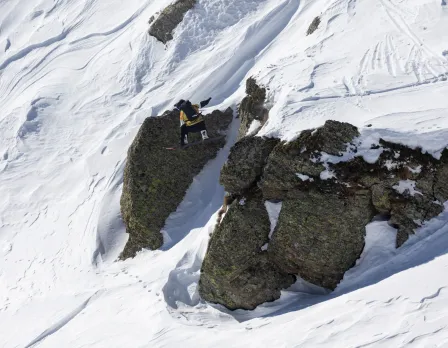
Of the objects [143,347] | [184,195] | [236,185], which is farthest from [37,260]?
[236,185]

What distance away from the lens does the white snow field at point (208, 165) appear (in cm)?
1060

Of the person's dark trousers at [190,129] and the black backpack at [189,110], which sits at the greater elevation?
the black backpack at [189,110]

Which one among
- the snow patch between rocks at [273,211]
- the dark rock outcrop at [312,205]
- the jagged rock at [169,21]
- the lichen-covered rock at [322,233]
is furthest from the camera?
the jagged rock at [169,21]

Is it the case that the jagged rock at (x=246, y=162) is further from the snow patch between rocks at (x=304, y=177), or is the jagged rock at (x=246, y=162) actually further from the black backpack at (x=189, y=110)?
the black backpack at (x=189, y=110)

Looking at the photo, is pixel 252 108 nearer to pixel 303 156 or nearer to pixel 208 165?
pixel 208 165

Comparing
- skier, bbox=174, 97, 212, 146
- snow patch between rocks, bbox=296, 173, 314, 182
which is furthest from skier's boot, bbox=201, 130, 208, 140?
snow patch between rocks, bbox=296, 173, 314, 182

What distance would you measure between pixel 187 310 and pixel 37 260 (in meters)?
9.69

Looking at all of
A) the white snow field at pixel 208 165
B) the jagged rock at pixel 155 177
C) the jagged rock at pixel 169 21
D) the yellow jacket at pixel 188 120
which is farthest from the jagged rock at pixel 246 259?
the jagged rock at pixel 169 21

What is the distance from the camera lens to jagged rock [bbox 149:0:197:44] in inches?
1041

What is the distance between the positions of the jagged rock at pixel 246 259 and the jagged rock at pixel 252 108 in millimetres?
3878

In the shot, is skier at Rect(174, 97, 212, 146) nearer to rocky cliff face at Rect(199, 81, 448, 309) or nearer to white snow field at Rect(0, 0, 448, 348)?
white snow field at Rect(0, 0, 448, 348)

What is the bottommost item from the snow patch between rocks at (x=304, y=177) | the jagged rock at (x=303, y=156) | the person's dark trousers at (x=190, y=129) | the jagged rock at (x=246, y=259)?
the jagged rock at (x=246, y=259)

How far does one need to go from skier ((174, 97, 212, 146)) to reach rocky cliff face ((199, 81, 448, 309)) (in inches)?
165

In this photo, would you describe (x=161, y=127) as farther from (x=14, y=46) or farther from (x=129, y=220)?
(x=14, y=46)
